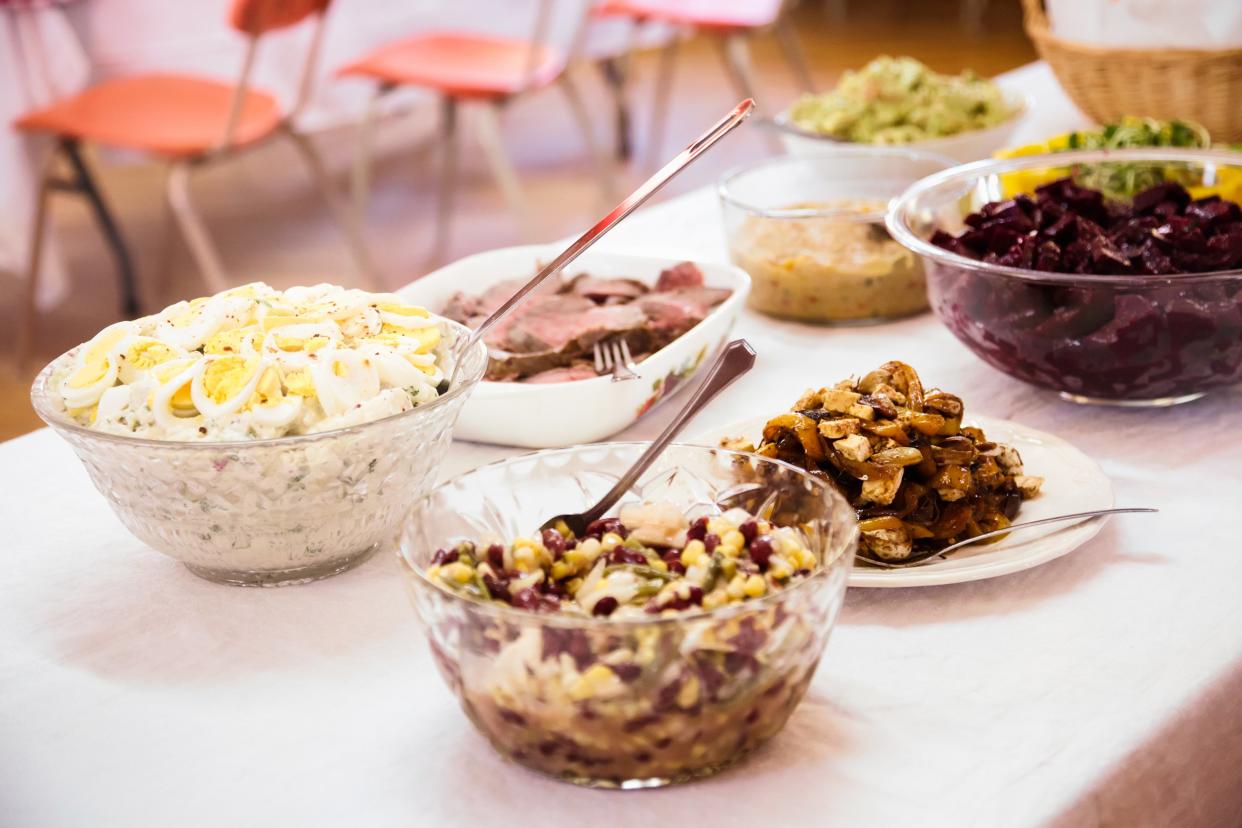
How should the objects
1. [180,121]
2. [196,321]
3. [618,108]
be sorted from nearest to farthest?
[196,321] < [180,121] < [618,108]

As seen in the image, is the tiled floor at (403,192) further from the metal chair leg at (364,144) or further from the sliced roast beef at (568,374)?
the sliced roast beef at (568,374)

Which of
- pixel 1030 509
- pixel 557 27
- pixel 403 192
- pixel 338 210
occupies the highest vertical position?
pixel 1030 509

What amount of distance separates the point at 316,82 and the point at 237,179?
1.34 meters

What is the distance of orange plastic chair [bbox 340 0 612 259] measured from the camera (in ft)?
10.6

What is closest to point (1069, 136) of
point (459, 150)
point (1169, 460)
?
point (1169, 460)

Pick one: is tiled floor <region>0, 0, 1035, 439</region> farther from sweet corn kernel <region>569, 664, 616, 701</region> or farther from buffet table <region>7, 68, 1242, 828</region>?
sweet corn kernel <region>569, 664, 616, 701</region>

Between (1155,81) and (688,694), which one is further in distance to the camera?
(1155,81)

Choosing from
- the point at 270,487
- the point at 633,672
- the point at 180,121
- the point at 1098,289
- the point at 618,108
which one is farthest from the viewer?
the point at 618,108

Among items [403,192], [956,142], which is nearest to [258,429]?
[956,142]

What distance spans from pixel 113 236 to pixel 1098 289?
282 centimetres

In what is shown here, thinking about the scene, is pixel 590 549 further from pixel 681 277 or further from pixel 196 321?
pixel 681 277

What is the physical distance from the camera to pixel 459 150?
15.7 ft

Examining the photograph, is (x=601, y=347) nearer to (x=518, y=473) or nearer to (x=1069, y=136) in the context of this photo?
(x=518, y=473)

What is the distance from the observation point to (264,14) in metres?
2.65
